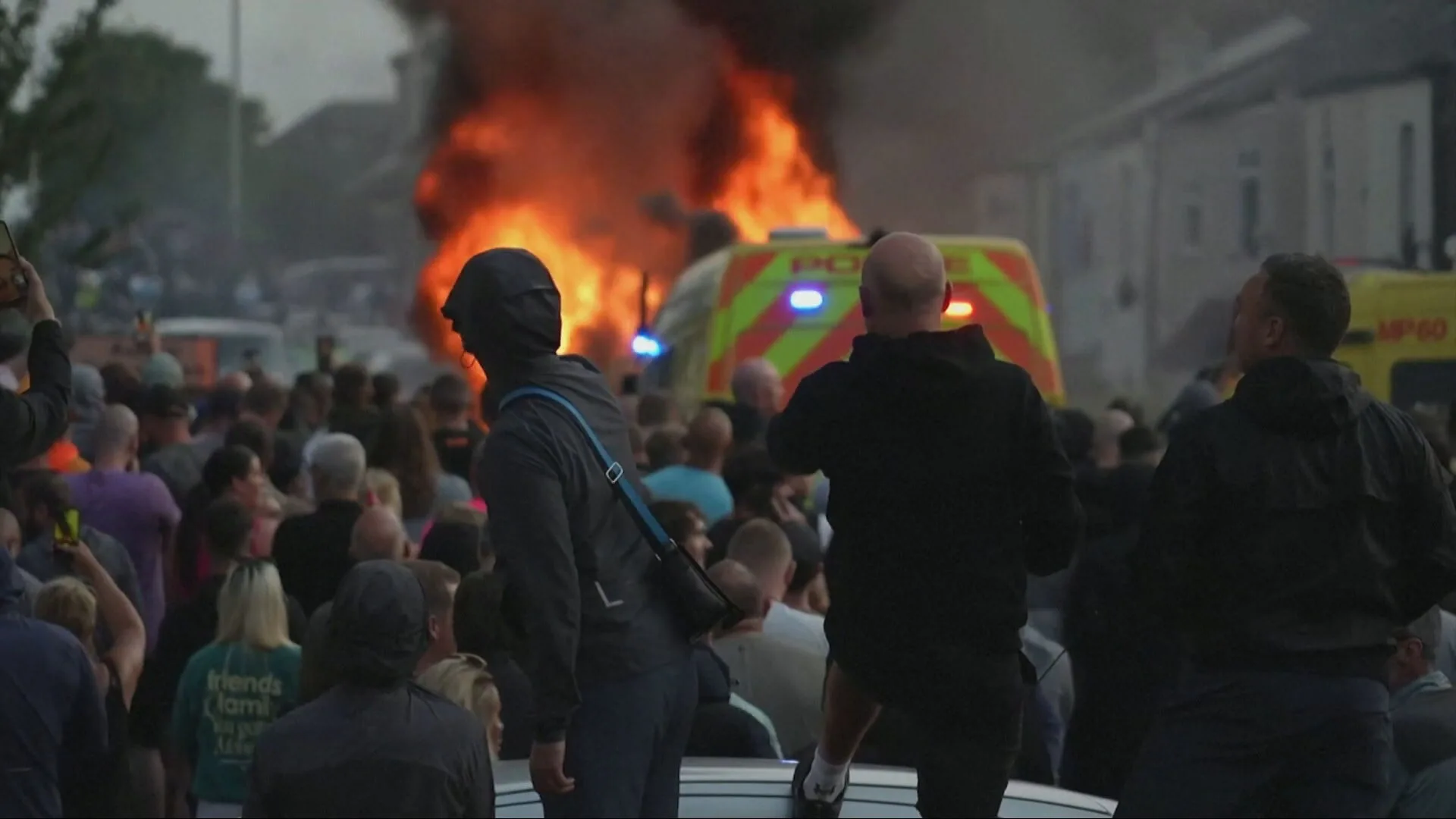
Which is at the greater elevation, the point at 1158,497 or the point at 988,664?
the point at 1158,497

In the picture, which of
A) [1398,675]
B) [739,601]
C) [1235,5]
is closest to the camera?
[1398,675]

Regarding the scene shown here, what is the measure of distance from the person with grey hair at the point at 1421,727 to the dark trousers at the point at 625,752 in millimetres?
1478

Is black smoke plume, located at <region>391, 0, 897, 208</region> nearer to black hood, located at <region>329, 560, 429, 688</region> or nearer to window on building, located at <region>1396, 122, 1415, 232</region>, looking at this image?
window on building, located at <region>1396, 122, 1415, 232</region>

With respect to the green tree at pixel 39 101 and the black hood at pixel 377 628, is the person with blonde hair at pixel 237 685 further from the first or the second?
the green tree at pixel 39 101

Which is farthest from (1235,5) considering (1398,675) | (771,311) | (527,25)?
(1398,675)

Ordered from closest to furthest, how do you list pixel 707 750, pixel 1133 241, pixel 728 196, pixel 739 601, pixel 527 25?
pixel 707 750
pixel 739 601
pixel 728 196
pixel 527 25
pixel 1133 241

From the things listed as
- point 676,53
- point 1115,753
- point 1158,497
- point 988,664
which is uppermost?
point 676,53

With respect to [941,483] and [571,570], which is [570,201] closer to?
[571,570]

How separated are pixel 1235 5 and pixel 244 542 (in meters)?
14.0

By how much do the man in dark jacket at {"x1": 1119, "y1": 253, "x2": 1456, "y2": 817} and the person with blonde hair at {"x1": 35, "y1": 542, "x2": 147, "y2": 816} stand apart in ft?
9.92

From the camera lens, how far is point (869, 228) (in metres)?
21.8

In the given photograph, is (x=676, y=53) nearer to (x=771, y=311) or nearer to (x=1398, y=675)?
(x=771, y=311)

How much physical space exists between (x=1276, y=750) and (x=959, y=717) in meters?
0.61

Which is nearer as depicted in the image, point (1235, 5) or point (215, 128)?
point (1235, 5)
